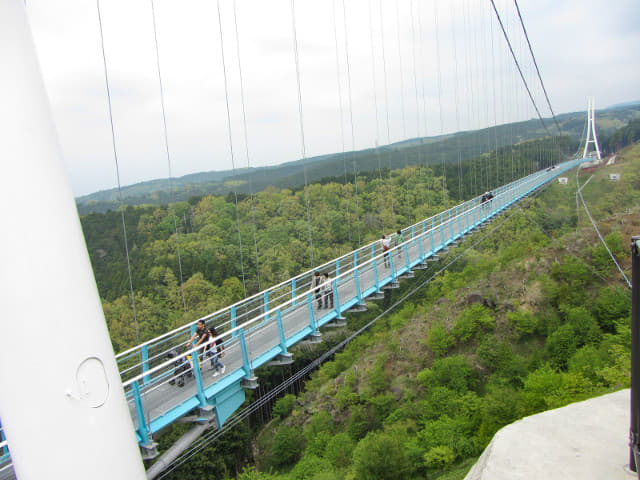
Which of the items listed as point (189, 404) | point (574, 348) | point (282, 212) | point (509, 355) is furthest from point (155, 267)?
point (574, 348)

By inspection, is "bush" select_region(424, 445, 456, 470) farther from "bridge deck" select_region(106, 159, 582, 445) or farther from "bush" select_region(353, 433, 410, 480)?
"bridge deck" select_region(106, 159, 582, 445)

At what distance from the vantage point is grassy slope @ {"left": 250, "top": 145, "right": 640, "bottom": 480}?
20.0m

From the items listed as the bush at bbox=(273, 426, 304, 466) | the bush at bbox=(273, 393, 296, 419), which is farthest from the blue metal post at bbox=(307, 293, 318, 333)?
the bush at bbox=(273, 393, 296, 419)

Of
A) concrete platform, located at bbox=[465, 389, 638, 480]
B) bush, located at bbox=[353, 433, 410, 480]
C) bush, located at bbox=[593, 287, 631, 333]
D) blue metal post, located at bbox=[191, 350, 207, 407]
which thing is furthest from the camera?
bush, located at bbox=[593, 287, 631, 333]

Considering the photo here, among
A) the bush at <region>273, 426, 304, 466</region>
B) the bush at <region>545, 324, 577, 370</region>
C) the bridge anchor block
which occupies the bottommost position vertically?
the bush at <region>273, 426, 304, 466</region>

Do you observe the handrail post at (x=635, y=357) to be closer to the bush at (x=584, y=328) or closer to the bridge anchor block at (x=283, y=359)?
the bridge anchor block at (x=283, y=359)

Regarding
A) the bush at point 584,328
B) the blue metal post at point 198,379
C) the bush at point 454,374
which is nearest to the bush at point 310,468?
the bush at point 454,374

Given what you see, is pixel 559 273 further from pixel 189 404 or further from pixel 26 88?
pixel 26 88

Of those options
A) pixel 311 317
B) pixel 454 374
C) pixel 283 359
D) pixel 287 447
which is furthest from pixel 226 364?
pixel 287 447

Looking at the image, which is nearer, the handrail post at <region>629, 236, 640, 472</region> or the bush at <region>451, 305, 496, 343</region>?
the handrail post at <region>629, 236, 640, 472</region>

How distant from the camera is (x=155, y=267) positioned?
17281 mm

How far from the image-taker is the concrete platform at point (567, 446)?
3432 millimetres

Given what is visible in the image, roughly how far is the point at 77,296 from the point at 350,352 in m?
29.7

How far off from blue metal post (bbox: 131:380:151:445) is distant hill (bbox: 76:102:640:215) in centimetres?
897
